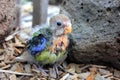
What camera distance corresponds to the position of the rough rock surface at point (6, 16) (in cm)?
188

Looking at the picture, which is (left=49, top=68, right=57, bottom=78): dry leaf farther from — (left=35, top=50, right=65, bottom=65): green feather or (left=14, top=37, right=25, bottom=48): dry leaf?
(left=14, top=37, right=25, bottom=48): dry leaf

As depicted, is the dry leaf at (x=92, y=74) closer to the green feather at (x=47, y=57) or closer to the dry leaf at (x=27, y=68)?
the green feather at (x=47, y=57)

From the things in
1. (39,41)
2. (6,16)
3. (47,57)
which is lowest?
(47,57)

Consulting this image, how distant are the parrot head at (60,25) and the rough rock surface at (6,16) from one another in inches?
13.8

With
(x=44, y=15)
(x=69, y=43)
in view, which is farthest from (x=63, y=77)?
→ (x=44, y=15)

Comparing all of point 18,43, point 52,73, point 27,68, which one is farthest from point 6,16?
point 52,73

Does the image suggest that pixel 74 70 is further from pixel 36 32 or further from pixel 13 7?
pixel 13 7

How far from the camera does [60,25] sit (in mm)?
1723

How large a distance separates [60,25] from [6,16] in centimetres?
41

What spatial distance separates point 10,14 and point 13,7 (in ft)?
0.19

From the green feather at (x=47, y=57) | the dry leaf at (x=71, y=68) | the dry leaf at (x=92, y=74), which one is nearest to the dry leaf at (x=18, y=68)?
the green feather at (x=47, y=57)

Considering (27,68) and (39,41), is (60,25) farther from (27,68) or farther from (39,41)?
(27,68)

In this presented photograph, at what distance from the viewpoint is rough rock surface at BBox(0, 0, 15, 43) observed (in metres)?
1.88

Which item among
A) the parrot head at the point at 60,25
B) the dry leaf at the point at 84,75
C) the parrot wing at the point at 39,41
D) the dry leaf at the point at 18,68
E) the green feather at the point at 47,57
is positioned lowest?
the dry leaf at the point at 84,75
